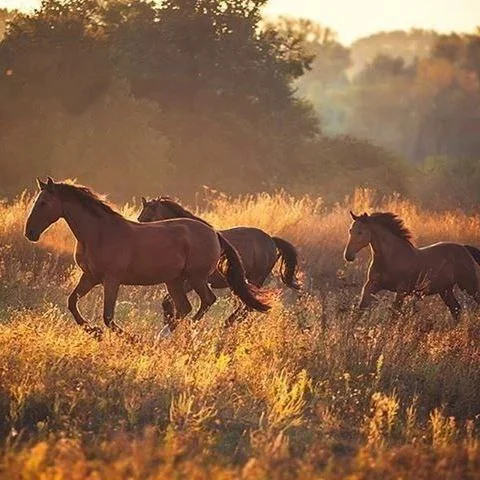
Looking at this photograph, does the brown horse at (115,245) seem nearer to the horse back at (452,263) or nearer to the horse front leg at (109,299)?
the horse front leg at (109,299)

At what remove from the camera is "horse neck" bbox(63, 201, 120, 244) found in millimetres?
10188

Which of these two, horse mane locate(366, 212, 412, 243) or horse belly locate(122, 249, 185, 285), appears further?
horse mane locate(366, 212, 412, 243)

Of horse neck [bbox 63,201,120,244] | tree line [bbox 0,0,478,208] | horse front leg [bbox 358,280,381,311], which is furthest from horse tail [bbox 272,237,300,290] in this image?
tree line [bbox 0,0,478,208]

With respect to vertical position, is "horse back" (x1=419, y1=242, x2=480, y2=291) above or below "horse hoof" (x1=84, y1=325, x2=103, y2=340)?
above

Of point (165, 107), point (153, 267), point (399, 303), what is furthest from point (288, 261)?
point (165, 107)

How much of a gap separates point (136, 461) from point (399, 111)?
249ft

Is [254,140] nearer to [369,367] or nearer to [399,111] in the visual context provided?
[369,367]

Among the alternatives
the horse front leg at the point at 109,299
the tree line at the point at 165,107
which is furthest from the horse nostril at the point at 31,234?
the tree line at the point at 165,107

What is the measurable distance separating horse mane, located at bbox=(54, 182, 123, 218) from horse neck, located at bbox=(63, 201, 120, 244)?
4 cm

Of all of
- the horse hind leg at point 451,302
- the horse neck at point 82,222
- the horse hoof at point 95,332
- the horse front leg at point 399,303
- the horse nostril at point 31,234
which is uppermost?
the horse neck at point 82,222

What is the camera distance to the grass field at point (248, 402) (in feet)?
20.7

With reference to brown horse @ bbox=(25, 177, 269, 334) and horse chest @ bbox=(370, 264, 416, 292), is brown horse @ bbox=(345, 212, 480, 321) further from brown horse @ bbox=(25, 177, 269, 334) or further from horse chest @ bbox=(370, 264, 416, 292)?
brown horse @ bbox=(25, 177, 269, 334)

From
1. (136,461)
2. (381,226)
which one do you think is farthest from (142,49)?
(136,461)

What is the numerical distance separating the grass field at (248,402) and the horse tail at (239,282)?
225 mm
